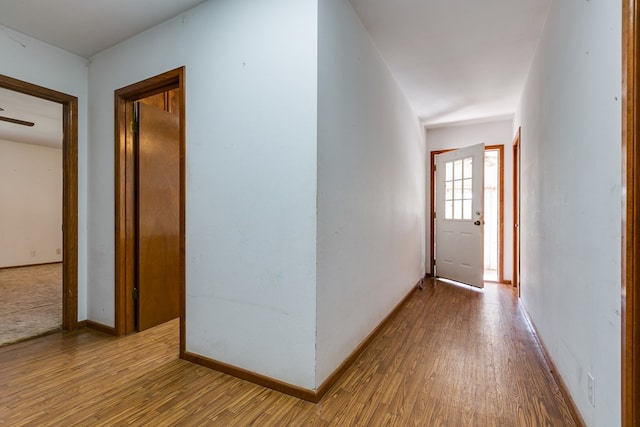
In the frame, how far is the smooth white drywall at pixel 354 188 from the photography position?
68.7 inches

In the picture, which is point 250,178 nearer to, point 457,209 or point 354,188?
point 354,188

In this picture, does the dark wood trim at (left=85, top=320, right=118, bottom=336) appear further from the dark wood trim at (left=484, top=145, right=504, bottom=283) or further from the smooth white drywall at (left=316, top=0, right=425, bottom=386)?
the dark wood trim at (left=484, top=145, right=504, bottom=283)

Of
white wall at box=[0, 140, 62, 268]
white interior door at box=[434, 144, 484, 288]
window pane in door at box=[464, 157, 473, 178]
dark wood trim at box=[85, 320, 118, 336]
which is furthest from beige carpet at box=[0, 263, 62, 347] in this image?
window pane in door at box=[464, 157, 473, 178]

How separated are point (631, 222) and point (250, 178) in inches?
68.9

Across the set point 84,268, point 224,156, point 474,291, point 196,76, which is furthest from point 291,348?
point 474,291

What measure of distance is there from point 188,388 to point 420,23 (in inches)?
117

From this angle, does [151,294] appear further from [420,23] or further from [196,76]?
[420,23]

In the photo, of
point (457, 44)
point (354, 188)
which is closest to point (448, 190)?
point (457, 44)

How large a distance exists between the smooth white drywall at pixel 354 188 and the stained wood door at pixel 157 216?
5.67ft

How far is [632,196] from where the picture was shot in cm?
103

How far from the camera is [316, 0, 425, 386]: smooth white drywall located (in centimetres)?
174

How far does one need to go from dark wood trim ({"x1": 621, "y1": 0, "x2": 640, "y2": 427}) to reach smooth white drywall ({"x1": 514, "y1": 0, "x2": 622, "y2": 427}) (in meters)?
0.05

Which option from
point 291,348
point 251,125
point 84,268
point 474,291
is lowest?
point 474,291

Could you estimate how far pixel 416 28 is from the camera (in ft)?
7.63
